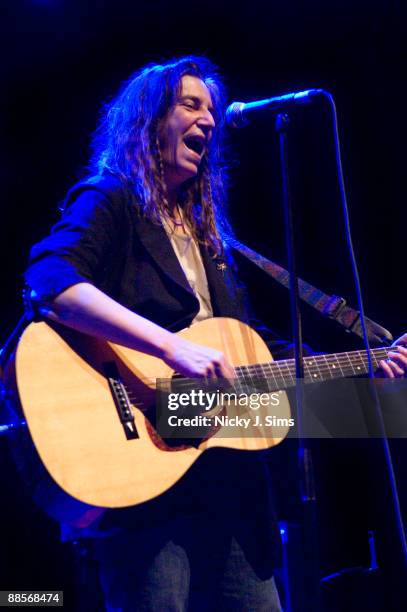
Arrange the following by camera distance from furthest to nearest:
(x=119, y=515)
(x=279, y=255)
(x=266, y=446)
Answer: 1. (x=279, y=255)
2. (x=266, y=446)
3. (x=119, y=515)

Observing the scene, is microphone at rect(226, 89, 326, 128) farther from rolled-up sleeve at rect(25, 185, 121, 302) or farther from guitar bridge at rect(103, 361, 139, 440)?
guitar bridge at rect(103, 361, 139, 440)

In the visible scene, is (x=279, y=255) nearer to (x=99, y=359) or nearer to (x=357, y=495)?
(x=357, y=495)

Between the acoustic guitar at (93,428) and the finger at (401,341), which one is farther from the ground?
the finger at (401,341)

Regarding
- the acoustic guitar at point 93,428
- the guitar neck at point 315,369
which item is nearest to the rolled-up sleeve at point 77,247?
the acoustic guitar at point 93,428

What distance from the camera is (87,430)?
5.90 feet

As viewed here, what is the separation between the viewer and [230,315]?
224 centimetres

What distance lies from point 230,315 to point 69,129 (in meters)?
1.57

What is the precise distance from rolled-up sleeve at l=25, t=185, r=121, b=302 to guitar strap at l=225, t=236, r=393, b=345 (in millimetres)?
682

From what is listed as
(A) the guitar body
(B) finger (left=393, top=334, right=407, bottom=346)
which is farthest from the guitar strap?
(A) the guitar body

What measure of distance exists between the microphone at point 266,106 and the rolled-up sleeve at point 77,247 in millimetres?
470

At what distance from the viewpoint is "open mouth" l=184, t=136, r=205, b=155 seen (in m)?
2.33

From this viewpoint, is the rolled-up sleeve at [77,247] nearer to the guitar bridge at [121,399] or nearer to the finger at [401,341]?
the guitar bridge at [121,399]

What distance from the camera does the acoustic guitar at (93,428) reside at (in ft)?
5.65

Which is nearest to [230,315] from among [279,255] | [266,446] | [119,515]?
[266,446]
